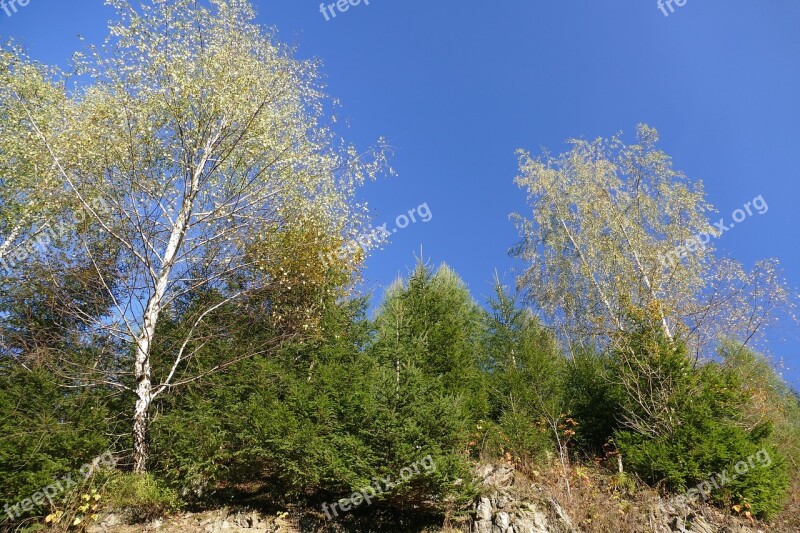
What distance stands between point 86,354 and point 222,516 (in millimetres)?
5267

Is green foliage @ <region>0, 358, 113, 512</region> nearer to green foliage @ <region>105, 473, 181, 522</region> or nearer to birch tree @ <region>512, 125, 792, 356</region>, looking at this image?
green foliage @ <region>105, 473, 181, 522</region>

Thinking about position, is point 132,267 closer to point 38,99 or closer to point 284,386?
point 284,386
